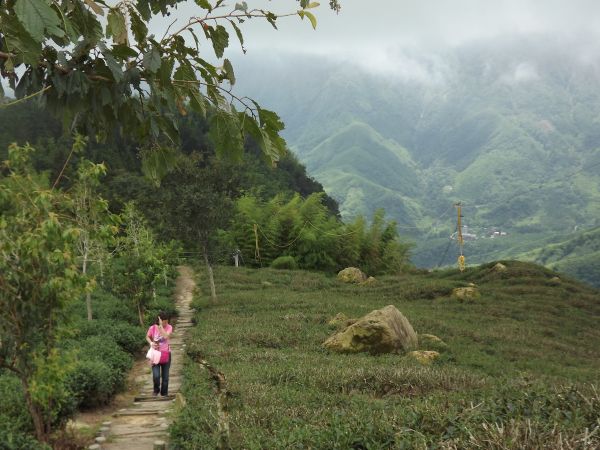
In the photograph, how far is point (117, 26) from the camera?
204 cm

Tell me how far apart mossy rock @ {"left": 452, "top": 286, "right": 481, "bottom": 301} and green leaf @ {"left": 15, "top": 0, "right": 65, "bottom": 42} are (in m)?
29.7

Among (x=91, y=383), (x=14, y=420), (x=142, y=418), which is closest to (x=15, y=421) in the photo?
(x=14, y=420)

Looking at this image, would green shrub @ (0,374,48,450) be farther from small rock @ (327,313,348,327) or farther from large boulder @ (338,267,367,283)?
large boulder @ (338,267,367,283)

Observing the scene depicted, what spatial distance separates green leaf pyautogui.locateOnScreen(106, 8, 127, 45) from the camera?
203 cm

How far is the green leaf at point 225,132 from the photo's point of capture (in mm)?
2100

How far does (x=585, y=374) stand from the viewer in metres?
15.4

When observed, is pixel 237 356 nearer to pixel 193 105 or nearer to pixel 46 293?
pixel 46 293

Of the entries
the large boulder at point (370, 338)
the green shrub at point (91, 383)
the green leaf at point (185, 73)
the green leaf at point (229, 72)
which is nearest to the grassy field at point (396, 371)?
the large boulder at point (370, 338)

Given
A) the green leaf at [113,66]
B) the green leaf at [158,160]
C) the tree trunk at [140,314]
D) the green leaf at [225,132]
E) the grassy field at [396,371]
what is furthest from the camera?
the tree trunk at [140,314]

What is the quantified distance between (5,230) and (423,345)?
13.7 m

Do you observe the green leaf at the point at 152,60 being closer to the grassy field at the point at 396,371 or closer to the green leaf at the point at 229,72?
the green leaf at the point at 229,72

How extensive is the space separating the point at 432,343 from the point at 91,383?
11.4 m

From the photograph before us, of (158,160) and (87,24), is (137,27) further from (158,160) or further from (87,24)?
(158,160)

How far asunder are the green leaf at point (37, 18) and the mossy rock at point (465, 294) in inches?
1167
